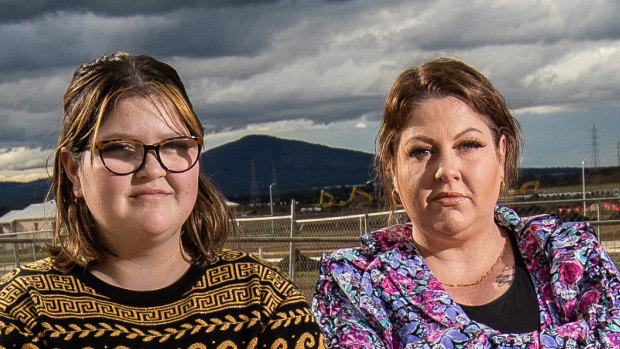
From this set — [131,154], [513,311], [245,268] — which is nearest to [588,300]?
[513,311]

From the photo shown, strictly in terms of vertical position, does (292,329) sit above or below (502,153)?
below

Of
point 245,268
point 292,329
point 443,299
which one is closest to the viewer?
point 292,329

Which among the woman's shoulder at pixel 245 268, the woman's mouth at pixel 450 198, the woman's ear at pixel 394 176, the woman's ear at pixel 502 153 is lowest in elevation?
the woman's shoulder at pixel 245 268

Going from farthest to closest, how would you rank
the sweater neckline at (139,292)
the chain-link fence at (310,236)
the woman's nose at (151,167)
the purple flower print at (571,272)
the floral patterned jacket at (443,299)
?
the chain-link fence at (310,236)
the purple flower print at (571,272)
the floral patterned jacket at (443,299)
the sweater neckline at (139,292)
the woman's nose at (151,167)

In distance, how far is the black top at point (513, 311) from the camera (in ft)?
8.25

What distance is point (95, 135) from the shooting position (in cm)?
215

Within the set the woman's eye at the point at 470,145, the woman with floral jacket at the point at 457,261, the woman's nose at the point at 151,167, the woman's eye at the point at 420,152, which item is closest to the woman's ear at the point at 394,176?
the woman with floral jacket at the point at 457,261

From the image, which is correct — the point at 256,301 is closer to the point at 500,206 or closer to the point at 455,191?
the point at 455,191

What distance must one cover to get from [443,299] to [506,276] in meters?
0.30

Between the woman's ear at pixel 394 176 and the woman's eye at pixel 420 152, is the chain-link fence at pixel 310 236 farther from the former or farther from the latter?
the woman's eye at pixel 420 152

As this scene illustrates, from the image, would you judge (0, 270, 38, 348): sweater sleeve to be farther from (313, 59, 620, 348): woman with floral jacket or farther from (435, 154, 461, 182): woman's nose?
(435, 154, 461, 182): woman's nose

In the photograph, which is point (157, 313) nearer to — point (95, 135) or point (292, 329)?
point (292, 329)

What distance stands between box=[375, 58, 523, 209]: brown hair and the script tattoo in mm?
300

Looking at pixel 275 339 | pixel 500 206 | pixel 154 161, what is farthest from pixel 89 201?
pixel 500 206
